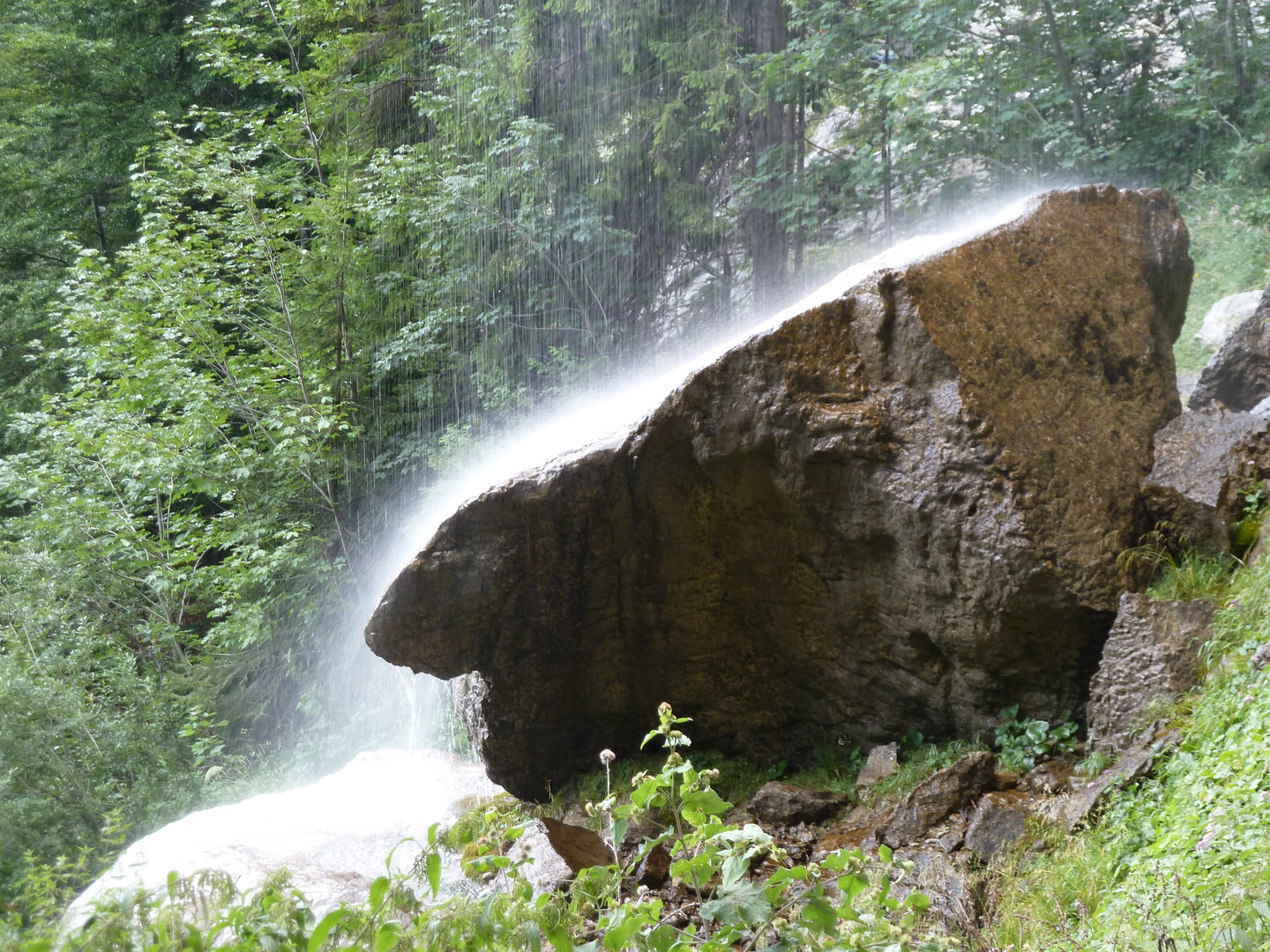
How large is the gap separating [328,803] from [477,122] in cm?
839

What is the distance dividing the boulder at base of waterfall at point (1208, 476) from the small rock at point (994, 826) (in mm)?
1461

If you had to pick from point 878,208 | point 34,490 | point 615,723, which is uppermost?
point 878,208

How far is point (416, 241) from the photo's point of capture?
13.1 metres

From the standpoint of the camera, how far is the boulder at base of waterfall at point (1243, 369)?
5.73 metres

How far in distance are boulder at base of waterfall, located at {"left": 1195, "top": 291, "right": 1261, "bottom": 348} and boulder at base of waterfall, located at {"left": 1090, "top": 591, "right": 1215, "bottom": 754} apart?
6.09 meters

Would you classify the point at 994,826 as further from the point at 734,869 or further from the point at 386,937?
the point at 386,937

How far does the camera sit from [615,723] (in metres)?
5.80

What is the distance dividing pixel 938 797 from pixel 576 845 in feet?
5.26

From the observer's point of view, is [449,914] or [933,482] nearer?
[449,914]

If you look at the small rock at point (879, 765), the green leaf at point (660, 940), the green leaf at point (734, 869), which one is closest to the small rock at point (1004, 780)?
the small rock at point (879, 765)

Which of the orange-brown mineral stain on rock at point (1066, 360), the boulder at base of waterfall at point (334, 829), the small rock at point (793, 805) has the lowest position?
the boulder at base of waterfall at point (334, 829)

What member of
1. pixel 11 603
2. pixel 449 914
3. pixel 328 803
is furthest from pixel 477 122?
pixel 449 914

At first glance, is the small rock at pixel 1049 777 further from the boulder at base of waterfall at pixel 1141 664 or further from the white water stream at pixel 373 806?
the white water stream at pixel 373 806

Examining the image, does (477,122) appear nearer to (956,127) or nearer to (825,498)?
(956,127)
